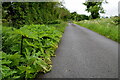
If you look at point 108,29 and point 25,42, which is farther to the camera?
point 108,29

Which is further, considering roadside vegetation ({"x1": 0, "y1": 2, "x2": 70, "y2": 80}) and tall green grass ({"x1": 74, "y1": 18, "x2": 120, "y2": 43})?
tall green grass ({"x1": 74, "y1": 18, "x2": 120, "y2": 43})

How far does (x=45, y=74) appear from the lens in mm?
2699

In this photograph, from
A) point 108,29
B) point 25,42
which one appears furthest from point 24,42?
point 108,29

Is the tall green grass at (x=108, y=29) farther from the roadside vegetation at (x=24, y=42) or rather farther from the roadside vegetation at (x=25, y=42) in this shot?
the roadside vegetation at (x=24, y=42)

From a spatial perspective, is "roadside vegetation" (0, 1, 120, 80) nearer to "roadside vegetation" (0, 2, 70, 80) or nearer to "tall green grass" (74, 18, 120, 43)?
"roadside vegetation" (0, 2, 70, 80)

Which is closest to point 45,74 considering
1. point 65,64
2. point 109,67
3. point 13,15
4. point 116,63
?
point 65,64

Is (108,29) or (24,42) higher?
(108,29)

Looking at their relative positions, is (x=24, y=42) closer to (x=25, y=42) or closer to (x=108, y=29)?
(x=25, y=42)

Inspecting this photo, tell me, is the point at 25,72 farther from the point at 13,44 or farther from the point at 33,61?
the point at 13,44

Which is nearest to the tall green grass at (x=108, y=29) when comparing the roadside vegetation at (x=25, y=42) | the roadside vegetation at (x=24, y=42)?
the roadside vegetation at (x=25, y=42)

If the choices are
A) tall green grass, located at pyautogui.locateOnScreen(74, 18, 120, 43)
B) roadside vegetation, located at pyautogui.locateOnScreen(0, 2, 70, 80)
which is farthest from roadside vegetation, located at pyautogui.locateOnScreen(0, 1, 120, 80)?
tall green grass, located at pyautogui.locateOnScreen(74, 18, 120, 43)

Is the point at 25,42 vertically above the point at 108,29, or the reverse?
the point at 108,29

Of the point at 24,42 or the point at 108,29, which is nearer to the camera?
the point at 24,42

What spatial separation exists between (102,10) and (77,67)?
30030 millimetres
